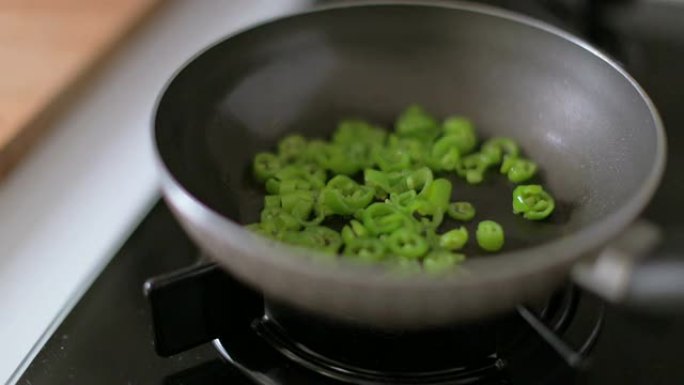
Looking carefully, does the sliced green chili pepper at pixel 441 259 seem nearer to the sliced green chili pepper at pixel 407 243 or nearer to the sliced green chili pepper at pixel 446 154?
the sliced green chili pepper at pixel 407 243

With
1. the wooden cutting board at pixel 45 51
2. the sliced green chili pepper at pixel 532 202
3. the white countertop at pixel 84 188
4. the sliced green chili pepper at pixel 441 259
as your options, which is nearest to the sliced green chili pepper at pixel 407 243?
the sliced green chili pepper at pixel 441 259

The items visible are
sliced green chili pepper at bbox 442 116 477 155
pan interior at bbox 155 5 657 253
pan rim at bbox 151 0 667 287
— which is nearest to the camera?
pan rim at bbox 151 0 667 287

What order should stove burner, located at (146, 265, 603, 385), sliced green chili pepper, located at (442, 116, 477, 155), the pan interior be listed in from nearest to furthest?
stove burner, located at (146, 265, 603, 385) → the pan interior → sliced green chili pepper, located at (442, 116, 477, 155)

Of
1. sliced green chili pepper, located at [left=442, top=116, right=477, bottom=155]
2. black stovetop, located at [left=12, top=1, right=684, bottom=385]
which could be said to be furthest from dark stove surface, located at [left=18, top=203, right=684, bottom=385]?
sliced green chili pepper, located at [left=442, top=116, right=477, bottom=155]

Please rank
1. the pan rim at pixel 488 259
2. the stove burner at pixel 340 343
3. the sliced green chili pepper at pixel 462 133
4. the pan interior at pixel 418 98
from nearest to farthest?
the pan rim at pixel 488 259, the stove burner at pixel 340 343, the pan interior at pixel 418 98, the sliced green chili pepper at pixel 462 133

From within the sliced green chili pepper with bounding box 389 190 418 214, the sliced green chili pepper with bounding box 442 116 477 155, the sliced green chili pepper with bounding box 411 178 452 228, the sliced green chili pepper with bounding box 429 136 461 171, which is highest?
the sliced green chili pepper with bounding box 442 116 477 155

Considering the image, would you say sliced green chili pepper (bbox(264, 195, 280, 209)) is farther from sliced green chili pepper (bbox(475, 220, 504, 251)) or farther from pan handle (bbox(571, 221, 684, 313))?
pan handle (bbox(571, 221, 684, 313))

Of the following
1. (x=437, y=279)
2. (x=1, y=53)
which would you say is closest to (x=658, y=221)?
(x=437, y=279)
